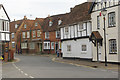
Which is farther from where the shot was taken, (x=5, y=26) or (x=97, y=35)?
(x=5, y=26)

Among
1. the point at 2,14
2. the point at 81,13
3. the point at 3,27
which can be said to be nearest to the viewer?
the point at 81,13

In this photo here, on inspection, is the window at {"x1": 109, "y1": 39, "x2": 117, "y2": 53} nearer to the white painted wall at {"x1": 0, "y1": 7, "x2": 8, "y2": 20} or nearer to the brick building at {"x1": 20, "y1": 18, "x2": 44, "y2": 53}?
the white painted wall at {"x1": 0, "y1": 7, "x2": 8, "y2": 20}

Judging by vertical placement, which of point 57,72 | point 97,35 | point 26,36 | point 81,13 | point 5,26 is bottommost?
point 57,72

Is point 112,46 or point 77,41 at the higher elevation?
point 77,41

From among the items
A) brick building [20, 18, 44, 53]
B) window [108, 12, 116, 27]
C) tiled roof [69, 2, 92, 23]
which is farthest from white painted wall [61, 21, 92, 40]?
brick building [20, 18, 44, 53]

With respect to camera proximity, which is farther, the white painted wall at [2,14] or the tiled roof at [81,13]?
the white painted wall at [2,14]

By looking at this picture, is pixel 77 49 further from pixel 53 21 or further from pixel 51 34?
pixel 53 21

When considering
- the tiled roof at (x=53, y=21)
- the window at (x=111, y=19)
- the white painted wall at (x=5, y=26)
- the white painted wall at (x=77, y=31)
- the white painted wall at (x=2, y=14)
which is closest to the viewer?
the window at (x=111, y=19)

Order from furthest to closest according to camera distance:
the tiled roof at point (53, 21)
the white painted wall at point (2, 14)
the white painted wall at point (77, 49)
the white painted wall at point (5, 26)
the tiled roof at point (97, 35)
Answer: the tiled roof at point (53, 21)
the white painted wall at point (2, 14)
the white painted wall at point (5, 26)
the white painted wall at point (77, 49)
the tiled roof at point (97, 35)

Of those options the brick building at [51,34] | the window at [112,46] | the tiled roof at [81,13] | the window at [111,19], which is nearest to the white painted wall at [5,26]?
the tiled roof at [81,13]

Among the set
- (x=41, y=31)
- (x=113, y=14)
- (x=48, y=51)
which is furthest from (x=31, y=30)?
(x=113, y=14)

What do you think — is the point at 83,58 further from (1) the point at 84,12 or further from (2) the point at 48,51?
(2) the point at 48,51

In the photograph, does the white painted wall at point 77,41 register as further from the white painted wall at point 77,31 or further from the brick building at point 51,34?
the brick building at point 51,34

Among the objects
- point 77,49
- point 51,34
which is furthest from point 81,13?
point 51,34
